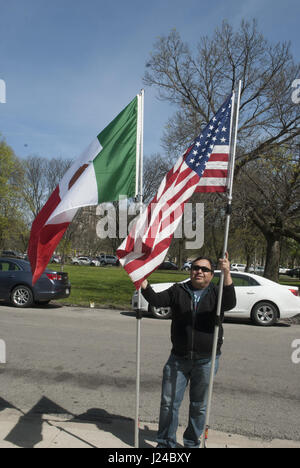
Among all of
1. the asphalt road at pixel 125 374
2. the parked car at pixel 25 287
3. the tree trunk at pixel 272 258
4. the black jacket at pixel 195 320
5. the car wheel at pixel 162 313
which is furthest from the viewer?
the tree trunk at pixel 272 258

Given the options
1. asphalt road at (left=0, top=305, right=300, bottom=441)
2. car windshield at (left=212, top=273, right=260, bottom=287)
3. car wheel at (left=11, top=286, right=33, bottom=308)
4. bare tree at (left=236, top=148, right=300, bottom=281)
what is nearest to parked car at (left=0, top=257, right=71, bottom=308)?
car wheel at (left=11, top=286, right=33, bottom=308)

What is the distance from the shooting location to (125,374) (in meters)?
6.00

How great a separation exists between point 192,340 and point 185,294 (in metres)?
0.40

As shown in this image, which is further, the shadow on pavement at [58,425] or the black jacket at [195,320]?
the shadow on pavement at [58,425]

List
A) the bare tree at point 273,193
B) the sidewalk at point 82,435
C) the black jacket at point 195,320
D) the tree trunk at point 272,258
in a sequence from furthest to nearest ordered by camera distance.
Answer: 1. the tree trunk at point 272,258
2. the bare tree at point 273,193
3. the sidewalk at point 82,435
4. the black jacket at point 195,320

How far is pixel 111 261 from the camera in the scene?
72.8 metres

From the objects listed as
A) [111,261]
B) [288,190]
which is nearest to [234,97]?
[288,190]

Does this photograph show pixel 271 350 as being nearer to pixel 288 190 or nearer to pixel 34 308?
pixel 34 308

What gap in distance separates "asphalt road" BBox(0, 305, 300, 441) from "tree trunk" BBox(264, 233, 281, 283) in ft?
31.5

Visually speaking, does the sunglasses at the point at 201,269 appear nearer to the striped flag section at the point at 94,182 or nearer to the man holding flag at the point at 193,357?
the man holding flag at the point at 193,357

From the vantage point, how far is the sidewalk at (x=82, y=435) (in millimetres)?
3619

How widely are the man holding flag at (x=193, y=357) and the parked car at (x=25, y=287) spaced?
974 centimetres

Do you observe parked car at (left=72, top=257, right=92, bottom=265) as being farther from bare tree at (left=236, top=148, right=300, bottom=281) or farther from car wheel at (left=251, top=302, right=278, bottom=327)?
car wheel at (left=251, top=302, right=278, bottom=327)

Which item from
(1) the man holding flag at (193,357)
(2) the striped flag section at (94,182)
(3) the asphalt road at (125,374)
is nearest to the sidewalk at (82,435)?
(3) the asphalt road at (125,374)
